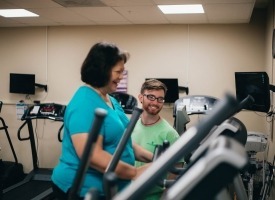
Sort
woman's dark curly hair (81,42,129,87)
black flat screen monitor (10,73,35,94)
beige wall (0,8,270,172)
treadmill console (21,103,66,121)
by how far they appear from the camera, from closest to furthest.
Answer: woman's dark curly hair (81,42,129,87) → treadmill console (21,103,66,121) → beige wall (0,8,270,172) → black flat screen monitor (10,73,35,94)

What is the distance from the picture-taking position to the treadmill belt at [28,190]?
4.93m

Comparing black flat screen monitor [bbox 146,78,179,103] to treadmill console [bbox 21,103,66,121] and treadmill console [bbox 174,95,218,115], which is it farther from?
treadmill console [bbox 21,103,66,121]

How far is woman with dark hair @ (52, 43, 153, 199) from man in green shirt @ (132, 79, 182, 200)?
0.56 metres

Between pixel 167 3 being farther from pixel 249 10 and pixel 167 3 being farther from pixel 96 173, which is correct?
pixel 96 173

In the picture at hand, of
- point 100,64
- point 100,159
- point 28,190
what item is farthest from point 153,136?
point 28,190

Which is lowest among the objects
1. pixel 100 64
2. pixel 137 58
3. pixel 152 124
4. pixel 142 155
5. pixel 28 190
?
pixel 28 190

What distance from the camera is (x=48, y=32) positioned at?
639cm

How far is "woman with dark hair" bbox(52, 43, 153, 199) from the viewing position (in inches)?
55.2

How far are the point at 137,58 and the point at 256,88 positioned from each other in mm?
2561

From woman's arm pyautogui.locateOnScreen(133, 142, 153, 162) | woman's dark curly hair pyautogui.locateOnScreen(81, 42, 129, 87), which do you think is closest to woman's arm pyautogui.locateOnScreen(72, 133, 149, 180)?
woman's dark curly hair pyautogui.locateOnScreen(81, 42, 129, 87)

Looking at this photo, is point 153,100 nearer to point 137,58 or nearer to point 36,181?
point 137,58

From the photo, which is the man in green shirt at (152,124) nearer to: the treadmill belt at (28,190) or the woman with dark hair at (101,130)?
the woman with dark hair at (101,130)

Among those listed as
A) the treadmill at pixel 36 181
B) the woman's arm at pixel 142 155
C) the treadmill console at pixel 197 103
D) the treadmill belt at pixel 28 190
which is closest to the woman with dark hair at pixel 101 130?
the woman's arm at pixel 142 155

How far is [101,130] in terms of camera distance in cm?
147
